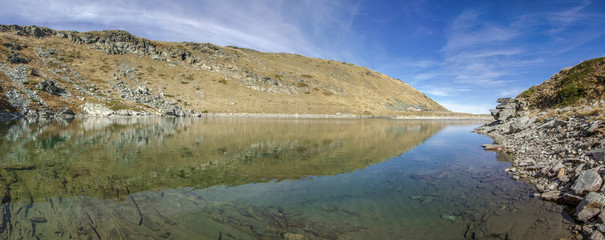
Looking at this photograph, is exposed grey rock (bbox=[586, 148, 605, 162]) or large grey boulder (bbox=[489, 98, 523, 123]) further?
large grey boulder (bbox=[489, 98, 523, 123])

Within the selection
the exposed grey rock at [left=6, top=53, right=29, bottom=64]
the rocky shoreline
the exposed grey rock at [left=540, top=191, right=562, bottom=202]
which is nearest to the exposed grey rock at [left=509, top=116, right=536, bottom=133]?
the rocky shoreline

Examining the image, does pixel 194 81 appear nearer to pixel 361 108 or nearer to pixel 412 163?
pixel 361 108

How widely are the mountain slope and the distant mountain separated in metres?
73.8

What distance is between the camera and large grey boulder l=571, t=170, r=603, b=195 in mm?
8406

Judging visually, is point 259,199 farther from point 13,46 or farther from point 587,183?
point 13,46

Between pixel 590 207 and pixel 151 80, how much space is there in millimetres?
114372

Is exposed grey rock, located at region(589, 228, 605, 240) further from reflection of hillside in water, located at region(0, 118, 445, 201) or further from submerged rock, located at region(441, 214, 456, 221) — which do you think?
reflection of hillside in water, located at region(0, 118, 445, 201)

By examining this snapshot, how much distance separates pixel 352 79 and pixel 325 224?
549 feet

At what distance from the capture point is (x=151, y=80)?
3826 inches

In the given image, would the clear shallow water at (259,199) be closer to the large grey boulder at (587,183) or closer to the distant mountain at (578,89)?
the large grey boulder at (587,183)

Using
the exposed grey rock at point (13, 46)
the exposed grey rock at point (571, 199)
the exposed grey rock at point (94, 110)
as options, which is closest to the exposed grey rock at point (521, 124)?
the exposed grey rock at point (571, 199)

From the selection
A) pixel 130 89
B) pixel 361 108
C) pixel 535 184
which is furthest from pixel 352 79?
pixel 535 184

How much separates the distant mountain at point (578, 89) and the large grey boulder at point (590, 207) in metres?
22.6

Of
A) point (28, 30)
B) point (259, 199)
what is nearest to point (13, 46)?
point (28, 30)
